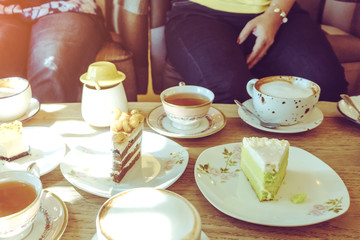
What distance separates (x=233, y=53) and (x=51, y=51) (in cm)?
90

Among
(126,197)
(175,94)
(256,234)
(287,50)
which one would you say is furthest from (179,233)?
(287,50)

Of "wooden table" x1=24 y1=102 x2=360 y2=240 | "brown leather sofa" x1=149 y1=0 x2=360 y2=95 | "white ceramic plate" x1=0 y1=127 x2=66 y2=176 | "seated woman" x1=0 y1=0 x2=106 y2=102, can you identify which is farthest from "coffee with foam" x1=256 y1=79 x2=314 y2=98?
"seated woman" x1=0 y1=0 x2=106 y2=102

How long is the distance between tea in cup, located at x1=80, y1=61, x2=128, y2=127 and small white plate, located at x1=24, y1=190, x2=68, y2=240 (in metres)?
0.32

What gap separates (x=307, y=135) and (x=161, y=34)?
129cm

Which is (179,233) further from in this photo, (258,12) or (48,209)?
(258,12)

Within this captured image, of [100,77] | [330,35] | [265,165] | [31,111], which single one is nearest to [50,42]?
[31,111]

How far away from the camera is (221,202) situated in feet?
2.23

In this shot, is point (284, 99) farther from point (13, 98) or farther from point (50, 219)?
point (13, 98)

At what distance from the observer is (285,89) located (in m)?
1.02

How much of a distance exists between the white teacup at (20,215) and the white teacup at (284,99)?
2.15 ft

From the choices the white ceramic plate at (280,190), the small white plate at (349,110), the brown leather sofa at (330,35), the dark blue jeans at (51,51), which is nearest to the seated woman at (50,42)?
the dark blue jeans at (51,51)

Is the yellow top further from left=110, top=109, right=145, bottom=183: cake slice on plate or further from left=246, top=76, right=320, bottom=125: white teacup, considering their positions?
left=110, top=109, right=145, bottom=183: cake slice on plate

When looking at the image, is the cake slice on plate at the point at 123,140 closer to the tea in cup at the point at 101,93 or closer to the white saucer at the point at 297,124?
the tea in cup at the point at 101,93

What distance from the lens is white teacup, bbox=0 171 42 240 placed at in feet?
1.72
